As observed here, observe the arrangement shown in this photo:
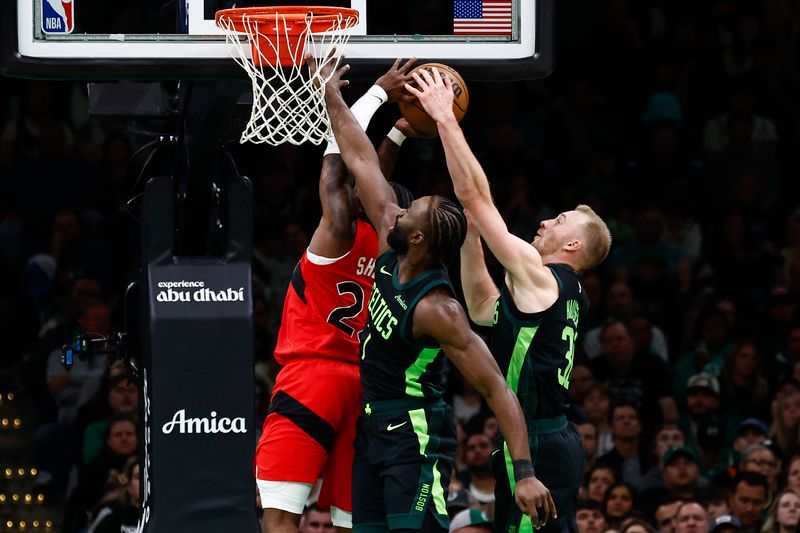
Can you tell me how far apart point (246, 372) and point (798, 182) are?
26.5ft

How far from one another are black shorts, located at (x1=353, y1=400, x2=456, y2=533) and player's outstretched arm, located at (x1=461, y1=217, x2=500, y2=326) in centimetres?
70

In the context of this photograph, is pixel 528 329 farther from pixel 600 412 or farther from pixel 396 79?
pixel 600 412

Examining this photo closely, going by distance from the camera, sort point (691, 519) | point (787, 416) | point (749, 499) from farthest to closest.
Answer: point (787, 416) < point (749, 499) < point (691, 519)

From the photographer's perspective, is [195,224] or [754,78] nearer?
[195,224]

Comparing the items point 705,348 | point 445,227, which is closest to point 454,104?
point 445,227

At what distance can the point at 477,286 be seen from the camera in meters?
7.86

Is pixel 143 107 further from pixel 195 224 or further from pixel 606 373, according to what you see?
pixel 606 373

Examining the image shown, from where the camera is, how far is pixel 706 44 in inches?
611

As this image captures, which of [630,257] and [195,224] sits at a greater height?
[195,224]

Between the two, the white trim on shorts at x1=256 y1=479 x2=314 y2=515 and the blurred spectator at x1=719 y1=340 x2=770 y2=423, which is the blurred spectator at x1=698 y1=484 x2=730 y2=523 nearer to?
the blurred spectator at x1=719 y1=340 x2=770 y2=423

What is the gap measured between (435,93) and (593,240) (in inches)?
39.8

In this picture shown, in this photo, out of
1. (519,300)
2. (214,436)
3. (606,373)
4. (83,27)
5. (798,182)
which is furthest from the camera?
(798,182)

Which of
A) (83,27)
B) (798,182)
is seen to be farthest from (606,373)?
(83,27)

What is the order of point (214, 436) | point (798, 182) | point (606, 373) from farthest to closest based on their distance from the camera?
1. point (798, 182)
2. point (606, 373)
3. point (214, 436)
